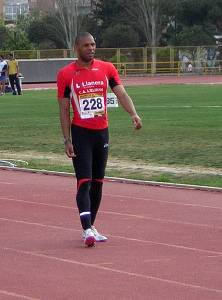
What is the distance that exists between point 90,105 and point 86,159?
517 mm

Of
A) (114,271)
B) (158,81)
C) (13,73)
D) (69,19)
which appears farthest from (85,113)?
(69,19)

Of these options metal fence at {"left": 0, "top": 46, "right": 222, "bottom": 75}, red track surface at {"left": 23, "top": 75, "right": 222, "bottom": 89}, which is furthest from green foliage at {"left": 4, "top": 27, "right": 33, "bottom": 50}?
red track surface at {"left": 23, "top": 75, "right": 222, "bottom": 89}

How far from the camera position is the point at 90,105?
9.38 m

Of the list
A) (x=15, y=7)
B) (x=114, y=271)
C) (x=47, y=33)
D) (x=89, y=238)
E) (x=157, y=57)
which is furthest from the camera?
(x=15, y=7)

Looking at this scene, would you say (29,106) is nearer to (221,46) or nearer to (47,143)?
(47,143)

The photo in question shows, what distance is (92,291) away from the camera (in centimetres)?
749

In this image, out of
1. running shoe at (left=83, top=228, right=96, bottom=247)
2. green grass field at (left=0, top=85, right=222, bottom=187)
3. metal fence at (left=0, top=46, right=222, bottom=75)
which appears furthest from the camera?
metal fence at (left=0, top=46, right=222, bottom=75)

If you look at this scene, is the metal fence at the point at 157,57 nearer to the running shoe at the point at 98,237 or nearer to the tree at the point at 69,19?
the tree at the point at 69,19

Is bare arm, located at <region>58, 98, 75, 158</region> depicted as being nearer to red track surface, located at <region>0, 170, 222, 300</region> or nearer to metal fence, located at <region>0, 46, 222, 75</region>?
red track surface, located at <region>0, 170, 222, 300</region>

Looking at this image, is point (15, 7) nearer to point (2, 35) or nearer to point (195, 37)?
point (2, 35)

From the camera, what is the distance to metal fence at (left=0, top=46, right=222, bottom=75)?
75938 millimetres

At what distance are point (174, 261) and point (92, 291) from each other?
1.37 metres

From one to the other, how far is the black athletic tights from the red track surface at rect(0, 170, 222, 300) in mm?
385

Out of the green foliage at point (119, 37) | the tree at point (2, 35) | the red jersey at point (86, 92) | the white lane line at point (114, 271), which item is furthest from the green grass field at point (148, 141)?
the tree at point (2, 35)
